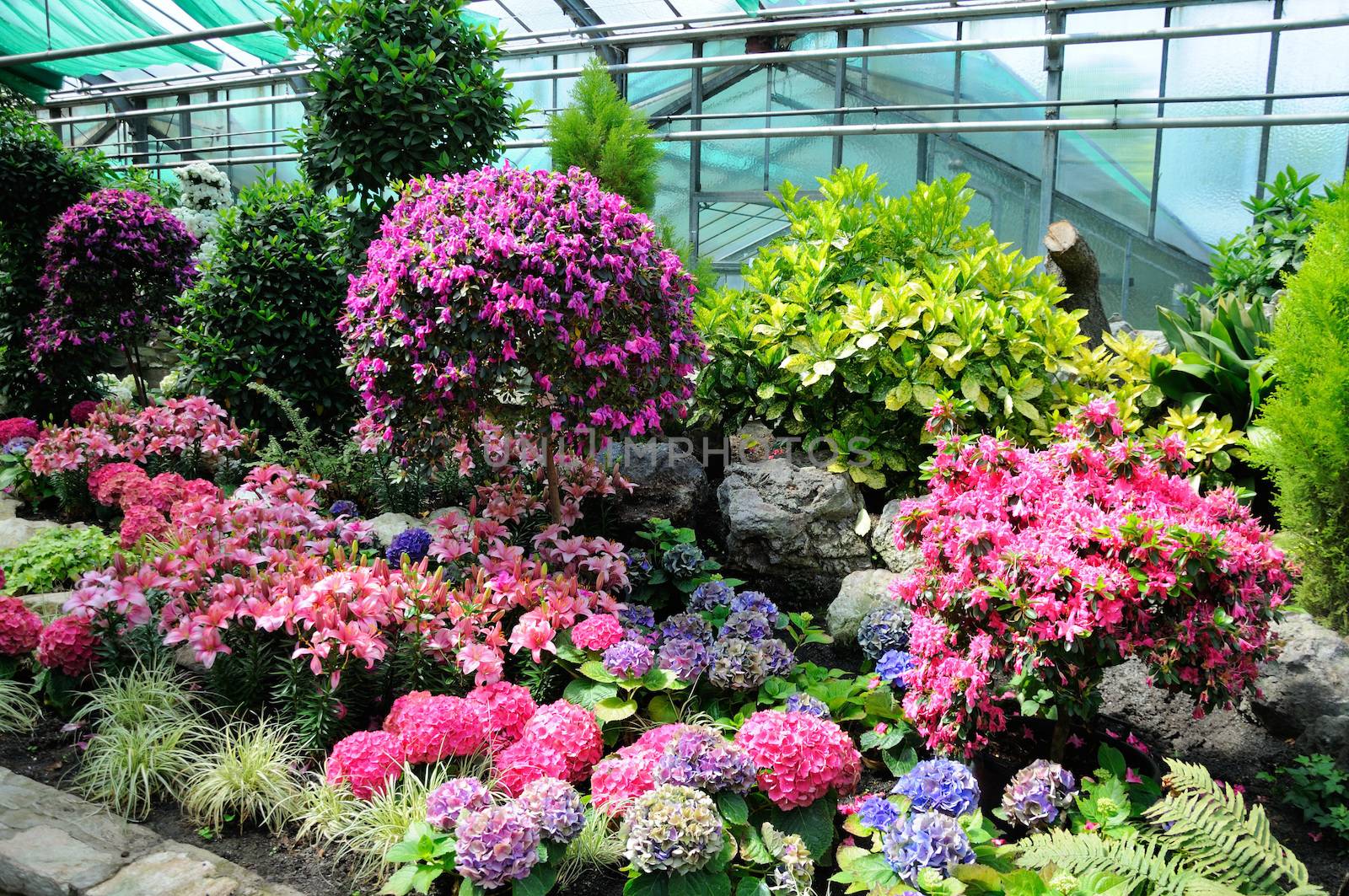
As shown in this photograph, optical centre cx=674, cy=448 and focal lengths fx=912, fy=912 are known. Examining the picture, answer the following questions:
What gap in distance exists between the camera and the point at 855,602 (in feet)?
12.5

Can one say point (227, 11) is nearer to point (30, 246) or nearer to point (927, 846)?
point (30, 246)

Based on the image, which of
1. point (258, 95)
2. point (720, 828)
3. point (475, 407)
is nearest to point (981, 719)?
point (720, 828)

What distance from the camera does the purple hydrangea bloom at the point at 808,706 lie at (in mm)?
2922

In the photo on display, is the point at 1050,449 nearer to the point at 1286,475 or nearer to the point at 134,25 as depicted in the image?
the point at 1286,475

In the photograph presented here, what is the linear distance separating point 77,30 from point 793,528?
1162 cm

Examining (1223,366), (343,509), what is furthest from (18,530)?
(1223,366)

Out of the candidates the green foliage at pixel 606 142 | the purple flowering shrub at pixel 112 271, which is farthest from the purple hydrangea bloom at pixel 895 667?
the purple flowering shrub at pixel 112 271

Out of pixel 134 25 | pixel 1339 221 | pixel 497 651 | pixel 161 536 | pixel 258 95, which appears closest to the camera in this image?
pixel 497 651

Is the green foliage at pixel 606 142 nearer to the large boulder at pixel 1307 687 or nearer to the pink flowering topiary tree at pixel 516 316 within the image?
the pink flowering topiary tree at pixel 516 316

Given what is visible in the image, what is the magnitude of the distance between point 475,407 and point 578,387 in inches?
17.2

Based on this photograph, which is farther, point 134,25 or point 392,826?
point 134,25

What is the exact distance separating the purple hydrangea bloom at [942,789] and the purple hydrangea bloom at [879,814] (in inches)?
2.6

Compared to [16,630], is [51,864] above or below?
below

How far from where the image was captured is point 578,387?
3.66 metres
